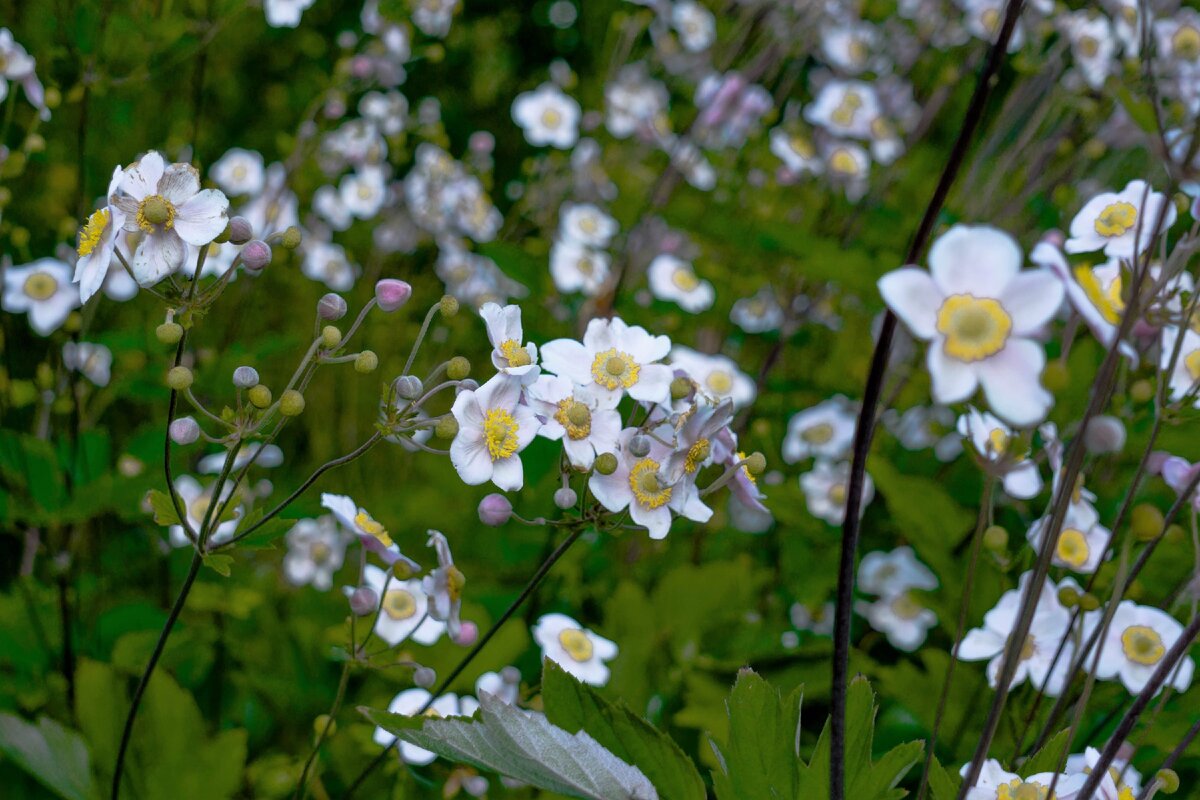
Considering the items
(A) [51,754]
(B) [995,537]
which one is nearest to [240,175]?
(A) [51,754]

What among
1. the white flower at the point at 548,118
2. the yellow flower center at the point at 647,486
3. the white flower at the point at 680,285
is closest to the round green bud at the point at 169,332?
the yellow flower center at the point at 647,486

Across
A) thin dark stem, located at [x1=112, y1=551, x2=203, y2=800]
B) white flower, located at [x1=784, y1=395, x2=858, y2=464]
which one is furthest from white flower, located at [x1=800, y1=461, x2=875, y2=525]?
thin dark stem, located at [x1=112, y1=551, x2=203, y2=800]

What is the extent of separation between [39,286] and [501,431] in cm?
155

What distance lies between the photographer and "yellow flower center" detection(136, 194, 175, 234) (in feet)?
3.28

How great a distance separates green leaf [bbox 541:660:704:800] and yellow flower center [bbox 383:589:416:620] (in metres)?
0.54

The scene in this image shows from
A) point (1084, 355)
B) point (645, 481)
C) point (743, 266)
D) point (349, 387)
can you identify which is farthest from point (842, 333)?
point (645, 481)

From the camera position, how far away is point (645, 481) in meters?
1.09

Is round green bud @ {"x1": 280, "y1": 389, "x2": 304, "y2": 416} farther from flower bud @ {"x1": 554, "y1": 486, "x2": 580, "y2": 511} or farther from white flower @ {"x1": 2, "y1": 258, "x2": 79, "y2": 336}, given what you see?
white flower @ {"x1": 2, "y1": 258, "x2": 79, "y2": 336}

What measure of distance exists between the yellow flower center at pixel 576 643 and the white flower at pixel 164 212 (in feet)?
2.85

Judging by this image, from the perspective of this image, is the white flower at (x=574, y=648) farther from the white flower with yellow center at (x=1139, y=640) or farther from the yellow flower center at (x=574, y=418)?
the white flower with yellow center at (x=1139, y=640)

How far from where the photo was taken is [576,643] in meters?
1.61

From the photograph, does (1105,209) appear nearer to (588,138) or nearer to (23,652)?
(23,652)

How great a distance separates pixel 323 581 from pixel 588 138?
1.93 metres

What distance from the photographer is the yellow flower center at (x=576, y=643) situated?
1.60 m
